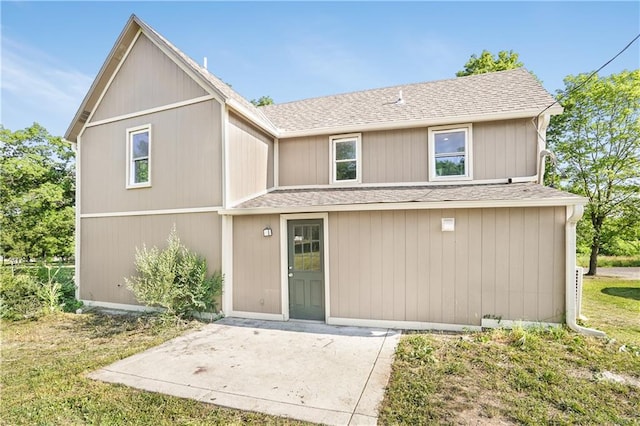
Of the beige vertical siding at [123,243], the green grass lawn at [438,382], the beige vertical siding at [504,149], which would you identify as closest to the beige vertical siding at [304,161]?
the beige vertical siding at [123,243]

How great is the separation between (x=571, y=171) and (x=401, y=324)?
598 inches

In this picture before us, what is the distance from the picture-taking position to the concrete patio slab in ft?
11.5

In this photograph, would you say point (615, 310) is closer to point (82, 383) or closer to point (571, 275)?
point (571, 275)

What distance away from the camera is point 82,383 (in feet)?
13.4

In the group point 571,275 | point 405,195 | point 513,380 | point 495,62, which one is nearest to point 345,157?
point 405,195

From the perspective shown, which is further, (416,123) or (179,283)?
(416,123)

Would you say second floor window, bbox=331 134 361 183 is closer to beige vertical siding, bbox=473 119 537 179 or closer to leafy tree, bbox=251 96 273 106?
beige vertical siding, bbox=473 119 537 179

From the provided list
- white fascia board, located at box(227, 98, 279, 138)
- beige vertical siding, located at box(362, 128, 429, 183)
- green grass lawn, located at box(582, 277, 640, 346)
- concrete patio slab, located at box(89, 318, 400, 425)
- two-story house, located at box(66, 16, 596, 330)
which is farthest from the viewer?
beige vertical siding, located at box(362, 128, 429, 183)

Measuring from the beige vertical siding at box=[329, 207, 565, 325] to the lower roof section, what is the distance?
26 centimetres

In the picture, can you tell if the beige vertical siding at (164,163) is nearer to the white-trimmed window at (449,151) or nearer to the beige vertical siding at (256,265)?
the beige vertical siding at (256,265)

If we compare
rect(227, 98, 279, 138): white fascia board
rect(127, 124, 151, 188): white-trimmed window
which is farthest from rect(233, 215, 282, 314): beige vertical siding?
rect(127, 124, 151, 188): white-trimmed window

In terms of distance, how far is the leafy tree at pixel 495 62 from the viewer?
56.2 feet

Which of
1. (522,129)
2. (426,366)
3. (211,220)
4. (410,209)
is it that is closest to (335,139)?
(410,209)

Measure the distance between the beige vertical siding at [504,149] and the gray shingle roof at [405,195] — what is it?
50cm
